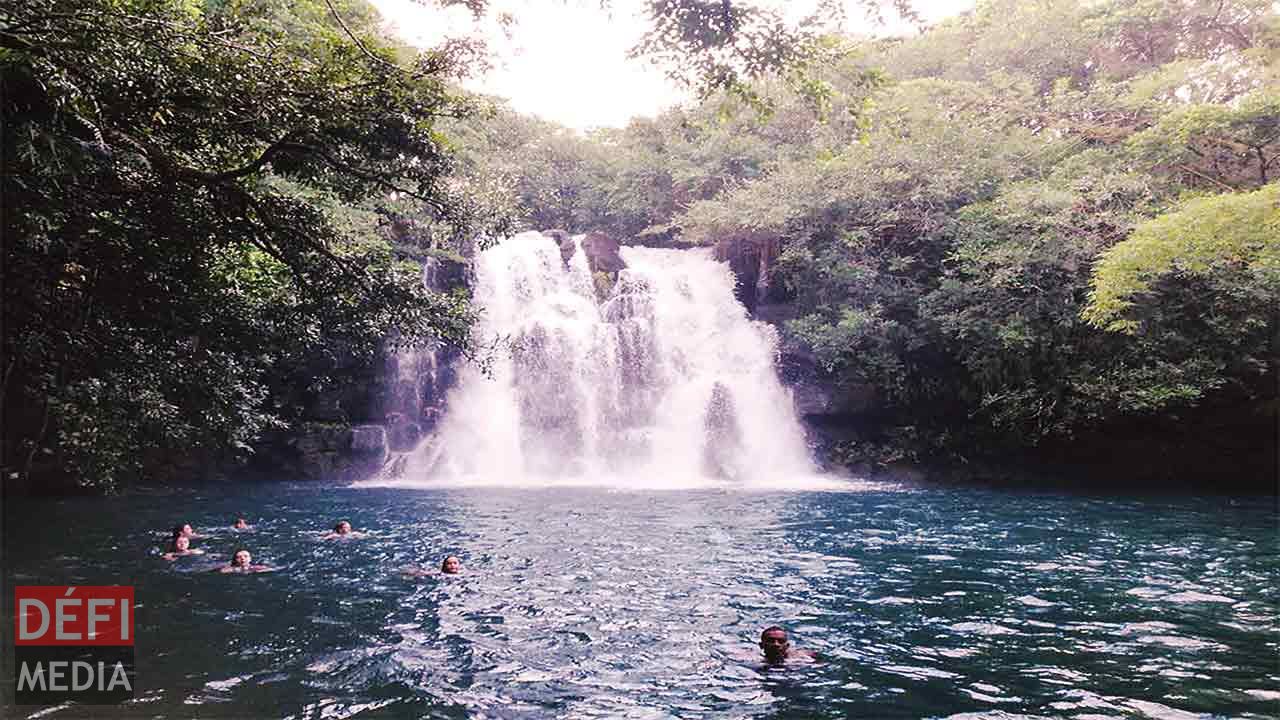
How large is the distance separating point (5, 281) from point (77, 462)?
21.9ft

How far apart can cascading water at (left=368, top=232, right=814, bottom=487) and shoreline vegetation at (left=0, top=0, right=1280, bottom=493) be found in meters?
1.13

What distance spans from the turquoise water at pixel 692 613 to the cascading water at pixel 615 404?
326 inches

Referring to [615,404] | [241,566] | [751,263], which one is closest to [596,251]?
[751,263]

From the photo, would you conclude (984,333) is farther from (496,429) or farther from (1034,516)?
(496,429)

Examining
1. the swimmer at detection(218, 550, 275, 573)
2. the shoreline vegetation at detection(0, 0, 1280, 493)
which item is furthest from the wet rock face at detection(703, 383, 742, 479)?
the swimmer at detection(218, 550, 275, 573)

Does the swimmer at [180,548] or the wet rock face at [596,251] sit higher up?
the wet rock face at [596,251]

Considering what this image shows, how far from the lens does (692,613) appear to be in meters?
7.72

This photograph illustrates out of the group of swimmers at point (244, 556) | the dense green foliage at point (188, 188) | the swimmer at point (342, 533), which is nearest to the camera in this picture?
the dense green foliage at point (188, 188)

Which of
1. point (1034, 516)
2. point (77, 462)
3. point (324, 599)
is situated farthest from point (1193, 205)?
point (77, 462)

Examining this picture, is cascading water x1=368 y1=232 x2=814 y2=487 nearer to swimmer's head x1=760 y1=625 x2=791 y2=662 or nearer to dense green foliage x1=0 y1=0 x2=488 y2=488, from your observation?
dense green foliage x1=0 y1=0 x2=488 y2=488

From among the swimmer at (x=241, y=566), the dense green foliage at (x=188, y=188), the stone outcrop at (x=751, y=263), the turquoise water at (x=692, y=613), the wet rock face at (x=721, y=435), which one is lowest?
the turquoise water at (x=692, y=613)

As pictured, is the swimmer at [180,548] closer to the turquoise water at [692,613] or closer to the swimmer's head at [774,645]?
the turquoise water at [692,613]

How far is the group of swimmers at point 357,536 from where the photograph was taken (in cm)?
618

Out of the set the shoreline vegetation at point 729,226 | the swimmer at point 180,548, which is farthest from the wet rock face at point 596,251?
the swimmer at point 180,548
